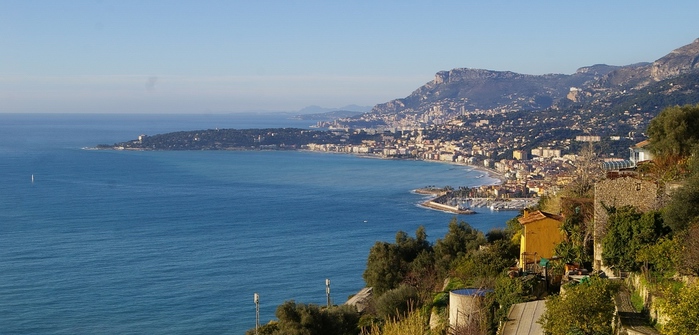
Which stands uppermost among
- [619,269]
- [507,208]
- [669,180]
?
[669,180]

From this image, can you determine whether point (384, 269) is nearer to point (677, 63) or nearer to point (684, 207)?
point (684, 207)

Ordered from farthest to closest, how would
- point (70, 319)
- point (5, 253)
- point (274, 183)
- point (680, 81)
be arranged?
point (680, 81) → point (274, 183) → point (5, 253) → point (70, 319)

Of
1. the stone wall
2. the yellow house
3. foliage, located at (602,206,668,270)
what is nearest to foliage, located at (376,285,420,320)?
the yellow house

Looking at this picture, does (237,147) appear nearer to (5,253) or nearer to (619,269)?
(5,253)

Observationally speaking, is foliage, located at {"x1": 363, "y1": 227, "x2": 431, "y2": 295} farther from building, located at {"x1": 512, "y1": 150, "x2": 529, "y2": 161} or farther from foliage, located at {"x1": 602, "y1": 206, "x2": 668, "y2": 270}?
building, located at {"x1": 512, "y1": 150, "x2": 529, "y2": 161}

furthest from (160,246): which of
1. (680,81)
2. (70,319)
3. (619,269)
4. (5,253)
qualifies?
(680,81)

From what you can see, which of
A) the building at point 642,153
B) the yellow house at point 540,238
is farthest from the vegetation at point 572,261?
the building at point 642,153

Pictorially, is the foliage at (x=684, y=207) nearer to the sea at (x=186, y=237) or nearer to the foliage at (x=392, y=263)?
the foliage at (x=392, y=263)
